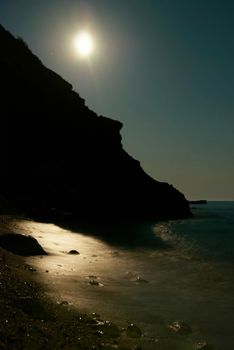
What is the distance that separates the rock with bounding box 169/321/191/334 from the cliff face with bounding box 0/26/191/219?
145ft

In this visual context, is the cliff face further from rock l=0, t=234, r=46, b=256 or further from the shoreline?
the shoreline

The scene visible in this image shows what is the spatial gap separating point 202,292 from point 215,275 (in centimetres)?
432

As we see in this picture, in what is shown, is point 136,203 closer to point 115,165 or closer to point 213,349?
point 115,165

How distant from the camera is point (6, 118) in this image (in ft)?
219

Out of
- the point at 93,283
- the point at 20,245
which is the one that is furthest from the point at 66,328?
the point at 20,245

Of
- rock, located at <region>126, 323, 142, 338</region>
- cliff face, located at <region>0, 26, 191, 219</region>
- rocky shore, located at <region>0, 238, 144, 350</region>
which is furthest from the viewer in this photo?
cliff face, located at <region>0, 26, 191, 219</region>

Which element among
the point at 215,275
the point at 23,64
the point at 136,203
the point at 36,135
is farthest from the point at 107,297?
the point at 23,64

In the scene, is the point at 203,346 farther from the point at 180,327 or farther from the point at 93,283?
the point at 93,283

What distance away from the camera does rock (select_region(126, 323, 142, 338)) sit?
31.8ft

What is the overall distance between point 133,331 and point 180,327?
1.40m

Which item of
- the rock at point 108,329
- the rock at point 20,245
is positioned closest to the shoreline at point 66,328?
the rock at point 108,329

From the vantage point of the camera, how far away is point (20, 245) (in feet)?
66.8

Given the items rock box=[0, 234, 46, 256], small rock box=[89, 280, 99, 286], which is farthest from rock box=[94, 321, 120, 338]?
rock box=[0, 234, 46, 256]

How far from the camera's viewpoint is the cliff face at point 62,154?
62594 millimetres
